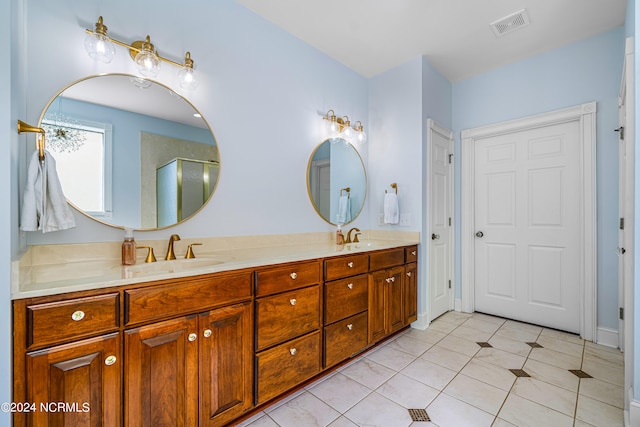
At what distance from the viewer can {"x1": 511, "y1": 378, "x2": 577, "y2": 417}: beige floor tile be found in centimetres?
170

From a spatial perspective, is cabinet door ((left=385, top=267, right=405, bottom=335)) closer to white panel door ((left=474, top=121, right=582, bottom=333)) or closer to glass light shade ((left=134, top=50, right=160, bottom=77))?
white panel door ((left=474, top=121, right=582, bottom=333))

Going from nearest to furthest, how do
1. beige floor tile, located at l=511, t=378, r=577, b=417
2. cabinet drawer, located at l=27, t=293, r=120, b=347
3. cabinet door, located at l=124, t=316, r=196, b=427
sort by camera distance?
cabinet drawer, located at l=27, t=293, r=120, b=347 → cabinet door, located at l=124, t=316, r=196, b=427 → beige floor tile, located at l=511, t=378, r=577, b=417

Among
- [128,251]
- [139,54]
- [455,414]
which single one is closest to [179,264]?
[128,251]

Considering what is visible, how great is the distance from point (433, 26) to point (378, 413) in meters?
2.96

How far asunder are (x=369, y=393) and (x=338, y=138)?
2.21 metres

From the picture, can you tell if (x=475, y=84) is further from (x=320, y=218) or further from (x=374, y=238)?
(x=320, y=218)

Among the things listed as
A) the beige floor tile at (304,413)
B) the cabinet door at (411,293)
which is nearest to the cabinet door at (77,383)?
the beige floor tile at (304,413)

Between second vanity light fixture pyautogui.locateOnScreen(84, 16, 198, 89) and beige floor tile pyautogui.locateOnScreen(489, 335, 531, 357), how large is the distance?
322 cm

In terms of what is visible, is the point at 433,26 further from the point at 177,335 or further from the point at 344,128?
the point at 177,335

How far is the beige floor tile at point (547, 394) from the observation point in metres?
1.70

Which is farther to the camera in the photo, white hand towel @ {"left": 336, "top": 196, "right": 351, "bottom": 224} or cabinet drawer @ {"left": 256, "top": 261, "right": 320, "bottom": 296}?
white hand towel @ {"left": 336, "top": 196, "right": 351, "bottom": 224}

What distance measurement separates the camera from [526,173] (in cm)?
299

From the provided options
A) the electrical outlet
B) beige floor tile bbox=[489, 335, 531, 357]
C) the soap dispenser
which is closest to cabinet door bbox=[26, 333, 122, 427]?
the soap dispenser

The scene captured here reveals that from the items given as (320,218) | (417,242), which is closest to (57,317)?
(320,218)
